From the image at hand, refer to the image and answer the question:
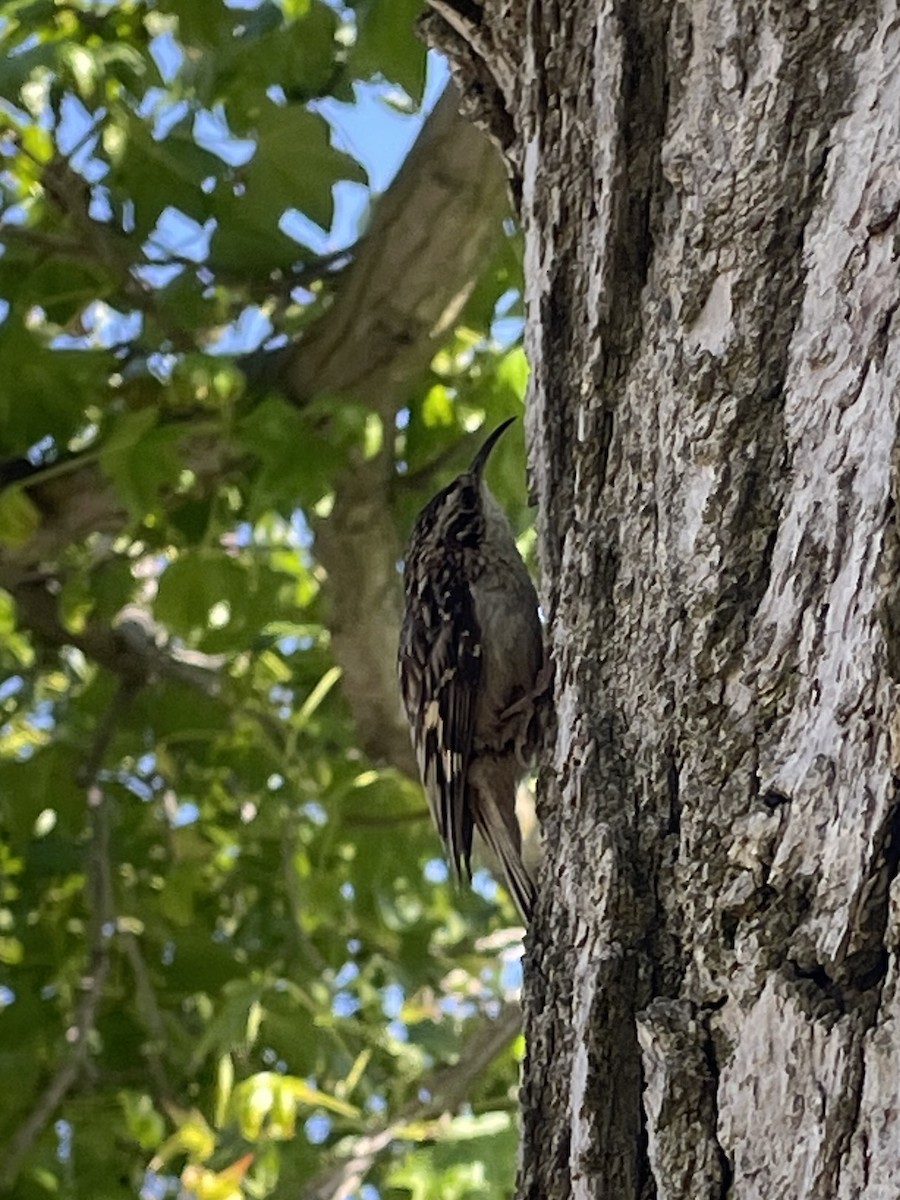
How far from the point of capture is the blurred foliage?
1.89 meters

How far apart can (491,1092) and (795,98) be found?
2167 mm

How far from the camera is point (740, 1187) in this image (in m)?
0.78

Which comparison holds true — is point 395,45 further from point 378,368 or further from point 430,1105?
point 430,1105

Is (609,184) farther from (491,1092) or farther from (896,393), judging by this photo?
(491,1092)

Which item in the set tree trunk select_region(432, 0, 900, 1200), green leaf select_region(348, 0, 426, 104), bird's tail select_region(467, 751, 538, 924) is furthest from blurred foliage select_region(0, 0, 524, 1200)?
tree trunk select_region(432, 0, 900, 1200)

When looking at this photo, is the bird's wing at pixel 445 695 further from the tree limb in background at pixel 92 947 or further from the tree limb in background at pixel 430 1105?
the tree limb in background at pixel 92 947

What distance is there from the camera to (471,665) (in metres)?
2.07

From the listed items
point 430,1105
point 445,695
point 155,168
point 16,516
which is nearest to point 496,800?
point 445,695

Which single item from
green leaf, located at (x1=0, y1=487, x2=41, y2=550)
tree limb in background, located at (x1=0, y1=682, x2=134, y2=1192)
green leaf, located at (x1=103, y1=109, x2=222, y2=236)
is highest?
green leaf, located at (x1=103, y1=109, x2=222, y2=236)

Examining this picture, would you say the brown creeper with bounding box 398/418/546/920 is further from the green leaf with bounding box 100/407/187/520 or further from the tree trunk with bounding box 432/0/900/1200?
the tree trunk with bounding box 432/0/900/1200

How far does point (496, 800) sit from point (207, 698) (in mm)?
692

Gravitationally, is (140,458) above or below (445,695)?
above

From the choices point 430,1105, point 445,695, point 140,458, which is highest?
point 140,458

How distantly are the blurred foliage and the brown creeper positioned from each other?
10 centimetres
